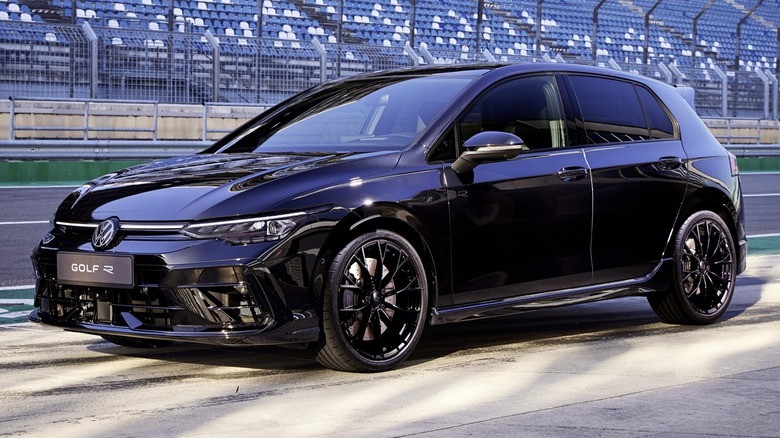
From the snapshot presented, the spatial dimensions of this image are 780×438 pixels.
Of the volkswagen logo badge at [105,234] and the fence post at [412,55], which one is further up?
the fence post at [412,55]

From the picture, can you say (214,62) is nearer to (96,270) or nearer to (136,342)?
(136,342)

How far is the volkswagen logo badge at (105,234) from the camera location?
18.7 ft

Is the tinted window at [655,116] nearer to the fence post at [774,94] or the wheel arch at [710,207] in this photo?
the wheel arch at [710,207]

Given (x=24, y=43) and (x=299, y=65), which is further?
(x=299, y=65)

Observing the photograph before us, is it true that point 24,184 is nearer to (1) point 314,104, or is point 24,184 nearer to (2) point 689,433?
(1) point 314,104

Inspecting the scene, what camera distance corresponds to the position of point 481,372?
601cm

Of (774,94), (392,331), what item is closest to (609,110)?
(392,331)

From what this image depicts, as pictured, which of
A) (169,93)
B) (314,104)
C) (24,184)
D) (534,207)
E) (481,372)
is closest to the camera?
(481,372)

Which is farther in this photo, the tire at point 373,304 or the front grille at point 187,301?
the tire at point 373,304

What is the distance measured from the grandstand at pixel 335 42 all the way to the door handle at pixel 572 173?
53.1 feet

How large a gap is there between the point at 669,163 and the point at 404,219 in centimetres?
219

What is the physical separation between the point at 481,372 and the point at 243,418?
4.84 feet

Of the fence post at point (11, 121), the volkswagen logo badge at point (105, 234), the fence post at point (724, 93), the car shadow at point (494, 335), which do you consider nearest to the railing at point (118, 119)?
the fence post at point (11, 121)

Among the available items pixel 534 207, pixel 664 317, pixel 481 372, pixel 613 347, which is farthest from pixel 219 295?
pixel 664 317
